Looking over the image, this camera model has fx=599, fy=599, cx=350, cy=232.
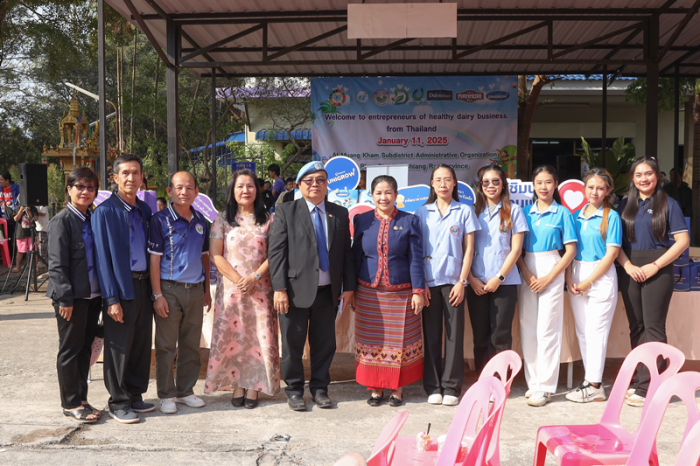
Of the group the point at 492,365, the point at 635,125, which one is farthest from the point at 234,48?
the point at 635,125

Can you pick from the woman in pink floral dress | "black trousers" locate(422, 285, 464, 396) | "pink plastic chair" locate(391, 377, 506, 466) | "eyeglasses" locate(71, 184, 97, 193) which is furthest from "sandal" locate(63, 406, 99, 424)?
"pink plastic chair" locate(391, 377, 506, 466)

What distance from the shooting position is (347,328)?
454 centimetres

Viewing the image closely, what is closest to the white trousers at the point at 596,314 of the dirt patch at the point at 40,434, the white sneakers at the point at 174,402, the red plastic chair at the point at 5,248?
the white sneakers at the point at 174,402

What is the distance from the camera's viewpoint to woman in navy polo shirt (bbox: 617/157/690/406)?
13.2 feet

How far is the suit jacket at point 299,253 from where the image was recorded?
389cm

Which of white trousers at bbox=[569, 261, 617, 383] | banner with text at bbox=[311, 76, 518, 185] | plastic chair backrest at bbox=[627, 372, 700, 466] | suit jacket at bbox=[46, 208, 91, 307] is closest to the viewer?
plastic chair backrest at bbox=[627, 372, 700, 466]

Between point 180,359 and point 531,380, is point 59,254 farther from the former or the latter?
point 531,380

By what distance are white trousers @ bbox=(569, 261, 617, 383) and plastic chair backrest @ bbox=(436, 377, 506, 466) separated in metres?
2.33

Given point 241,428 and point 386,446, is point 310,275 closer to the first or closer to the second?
point 241,428

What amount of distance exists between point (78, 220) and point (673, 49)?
855 cm

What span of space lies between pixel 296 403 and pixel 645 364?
7.24 feet

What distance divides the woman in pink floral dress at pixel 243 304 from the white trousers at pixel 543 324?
69.1 inches

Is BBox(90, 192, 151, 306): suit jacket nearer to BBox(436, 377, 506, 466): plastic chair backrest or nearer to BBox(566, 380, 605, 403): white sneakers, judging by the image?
BBox(436, 377, 506, 466): plastic chair backrest

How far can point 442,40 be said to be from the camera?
8.16 meters
